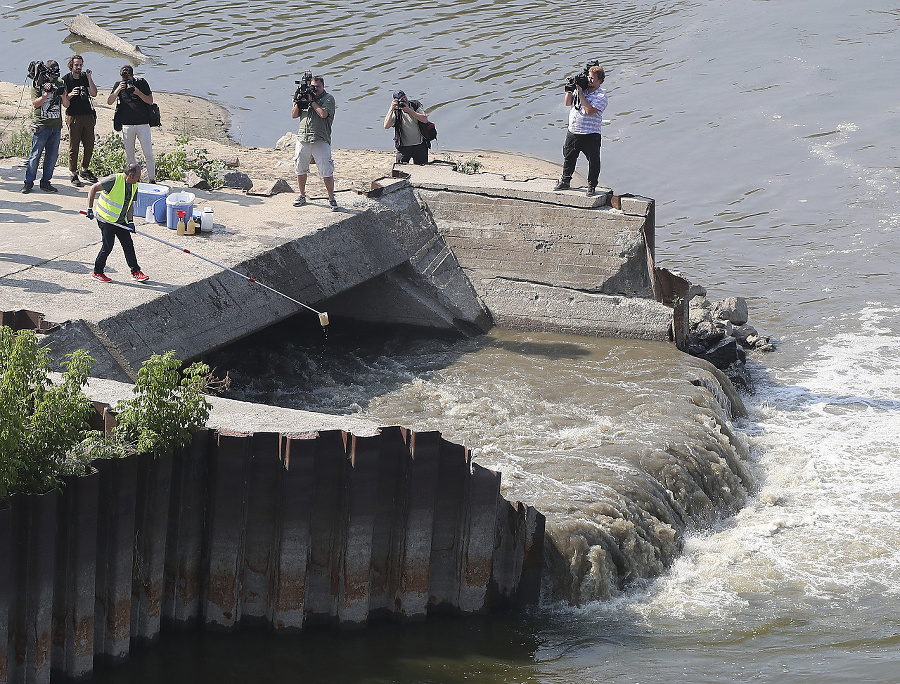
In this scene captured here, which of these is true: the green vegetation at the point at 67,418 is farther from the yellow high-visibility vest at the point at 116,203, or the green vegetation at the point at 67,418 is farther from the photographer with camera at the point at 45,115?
the photographer with camera at the point at 45,115

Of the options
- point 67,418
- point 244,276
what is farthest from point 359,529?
point 244,276

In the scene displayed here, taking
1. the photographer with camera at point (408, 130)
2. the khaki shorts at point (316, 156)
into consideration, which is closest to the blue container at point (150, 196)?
the khaki shorts at point (316, 156)

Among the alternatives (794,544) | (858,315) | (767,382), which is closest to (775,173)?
(858,315)

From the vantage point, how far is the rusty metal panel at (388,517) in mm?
8797

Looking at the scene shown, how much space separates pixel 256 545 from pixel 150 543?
0.83 metres

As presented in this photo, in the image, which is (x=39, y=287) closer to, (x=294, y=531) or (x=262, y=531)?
(x=262, y=531)

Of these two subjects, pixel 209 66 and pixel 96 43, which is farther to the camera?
pixel 96 43

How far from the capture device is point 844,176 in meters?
23.1

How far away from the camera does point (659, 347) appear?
1470 centimetres

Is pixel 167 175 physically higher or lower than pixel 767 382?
higher

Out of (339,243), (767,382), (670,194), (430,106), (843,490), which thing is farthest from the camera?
(430,106)

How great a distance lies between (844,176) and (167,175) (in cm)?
1401

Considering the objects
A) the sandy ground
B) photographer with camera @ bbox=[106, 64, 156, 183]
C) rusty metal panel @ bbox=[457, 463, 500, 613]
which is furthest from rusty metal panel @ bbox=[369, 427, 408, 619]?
the sandy ground

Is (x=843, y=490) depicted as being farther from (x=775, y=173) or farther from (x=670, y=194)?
(x=775, y=173)
